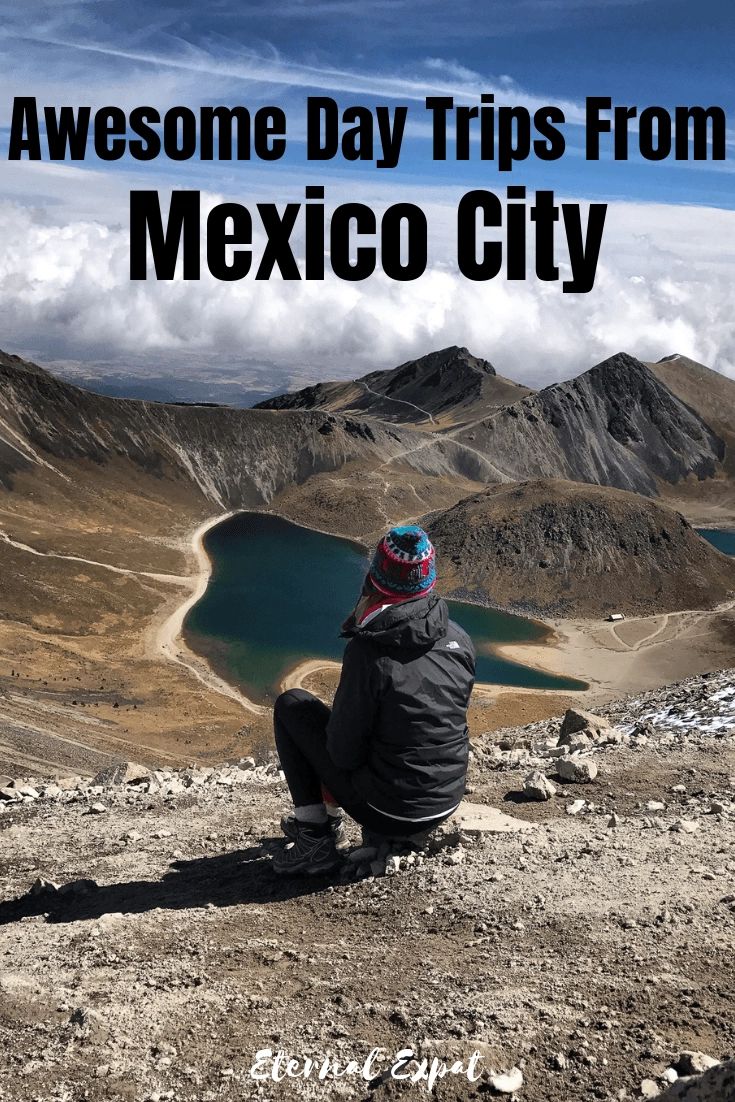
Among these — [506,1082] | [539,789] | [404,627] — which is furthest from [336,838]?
[506,1082]

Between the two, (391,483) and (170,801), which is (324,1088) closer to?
(170,801)

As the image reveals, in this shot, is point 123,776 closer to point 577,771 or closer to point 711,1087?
point 577,771

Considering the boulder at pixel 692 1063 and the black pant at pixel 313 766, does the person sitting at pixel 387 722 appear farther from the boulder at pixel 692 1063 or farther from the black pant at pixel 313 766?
the boulder at pixel 692 1063

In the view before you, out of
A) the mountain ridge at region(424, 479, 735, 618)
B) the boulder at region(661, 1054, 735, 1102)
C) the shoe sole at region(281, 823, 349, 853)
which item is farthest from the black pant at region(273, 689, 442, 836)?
the mountain ridge at region(424, 479, 735, 618)

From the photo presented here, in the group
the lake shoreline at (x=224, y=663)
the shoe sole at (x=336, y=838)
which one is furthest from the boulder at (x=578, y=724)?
the lake shoreline at (x=224, y=663)

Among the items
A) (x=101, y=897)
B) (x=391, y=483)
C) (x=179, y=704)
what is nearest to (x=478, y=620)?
(x=179, y=704)
